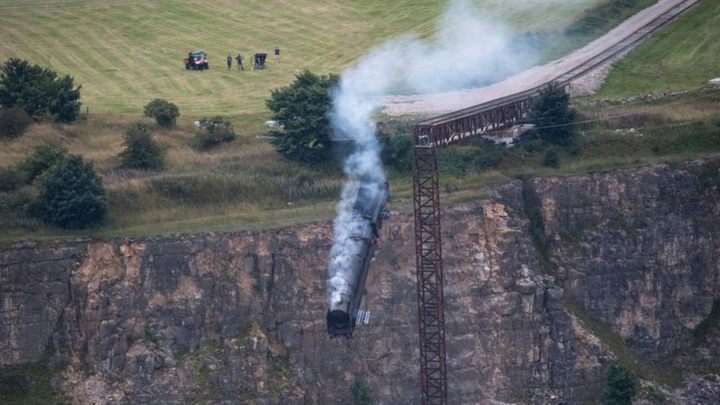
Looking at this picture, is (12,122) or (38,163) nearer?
(38,163)

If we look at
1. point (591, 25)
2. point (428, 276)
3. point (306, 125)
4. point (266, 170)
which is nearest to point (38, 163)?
point (266, 170)

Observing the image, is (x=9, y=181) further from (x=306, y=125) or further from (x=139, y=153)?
(x=306, y=125)

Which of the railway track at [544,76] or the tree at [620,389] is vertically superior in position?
the railway track at [544,76]

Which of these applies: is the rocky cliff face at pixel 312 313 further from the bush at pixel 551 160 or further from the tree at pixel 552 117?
the tree at pixel 552 117

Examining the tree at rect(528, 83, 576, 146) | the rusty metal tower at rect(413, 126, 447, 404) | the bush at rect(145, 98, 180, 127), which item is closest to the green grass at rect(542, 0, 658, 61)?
the tree at rect(528, 83, 576, 146)

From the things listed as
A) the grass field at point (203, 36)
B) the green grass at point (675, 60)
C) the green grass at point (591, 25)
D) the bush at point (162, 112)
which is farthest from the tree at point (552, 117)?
the bush at point (162, 112)

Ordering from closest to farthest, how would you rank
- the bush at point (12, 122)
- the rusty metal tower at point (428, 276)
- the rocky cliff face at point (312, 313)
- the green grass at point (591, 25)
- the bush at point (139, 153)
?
the rusty metal tower at point (428, 276)
the rocky cliff face at point (312, 313)
the bush at point (139, 153)
the bush at point (12, 122)
the green grass at point (591, 25)
